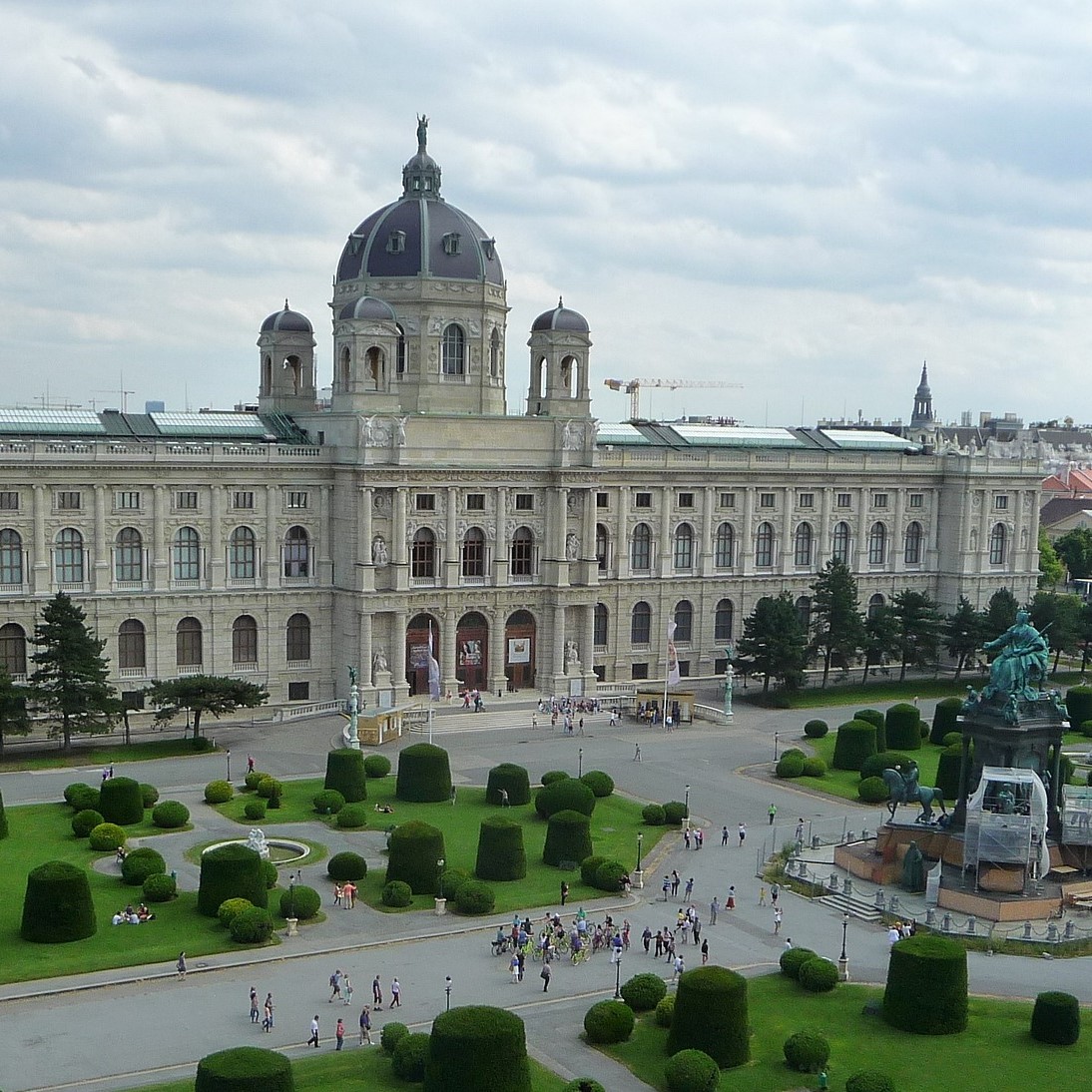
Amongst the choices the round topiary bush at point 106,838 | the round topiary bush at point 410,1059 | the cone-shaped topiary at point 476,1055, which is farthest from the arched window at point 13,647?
the cone-shaped topiary at point 476,1055

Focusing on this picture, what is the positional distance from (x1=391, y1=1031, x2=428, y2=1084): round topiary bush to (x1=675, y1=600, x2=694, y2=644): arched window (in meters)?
67.1

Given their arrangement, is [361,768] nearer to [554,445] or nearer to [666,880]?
[666,880]

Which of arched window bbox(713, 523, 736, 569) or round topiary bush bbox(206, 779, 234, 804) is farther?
arched window bbox(713, 523, 736, 569)

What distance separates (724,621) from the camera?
110750 millimetres

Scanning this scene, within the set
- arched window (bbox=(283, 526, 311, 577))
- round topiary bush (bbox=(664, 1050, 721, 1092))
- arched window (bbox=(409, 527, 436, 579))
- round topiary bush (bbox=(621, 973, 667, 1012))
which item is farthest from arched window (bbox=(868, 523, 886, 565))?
round topiary bush (bbox=(664, 1050, 721, 1092))

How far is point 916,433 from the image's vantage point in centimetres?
17138

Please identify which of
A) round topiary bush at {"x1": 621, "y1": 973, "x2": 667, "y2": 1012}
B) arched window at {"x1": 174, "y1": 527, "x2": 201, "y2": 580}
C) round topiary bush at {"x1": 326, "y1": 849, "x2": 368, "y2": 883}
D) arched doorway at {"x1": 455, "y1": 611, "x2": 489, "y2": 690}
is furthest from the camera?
arched doorway at {"x1": 455, "y1": 611, "x2": 489, "y2": 690}

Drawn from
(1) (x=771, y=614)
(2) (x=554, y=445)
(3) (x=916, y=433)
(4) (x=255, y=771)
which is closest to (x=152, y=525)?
(4) (x=255, y=771)

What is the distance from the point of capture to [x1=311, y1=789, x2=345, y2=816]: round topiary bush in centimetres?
7075

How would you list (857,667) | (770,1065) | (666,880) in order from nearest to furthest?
1. (770,1065)
2. (666,880)
3. (857,667)

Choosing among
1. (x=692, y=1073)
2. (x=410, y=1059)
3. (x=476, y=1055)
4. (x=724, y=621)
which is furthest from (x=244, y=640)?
(x=692, y=1073)

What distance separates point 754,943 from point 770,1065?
35.5 ft

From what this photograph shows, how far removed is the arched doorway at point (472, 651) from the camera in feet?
325

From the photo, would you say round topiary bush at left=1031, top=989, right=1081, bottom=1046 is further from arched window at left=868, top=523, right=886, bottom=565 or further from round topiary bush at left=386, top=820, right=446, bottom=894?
arched window at left=868, top=523, right=886, bottom=565
